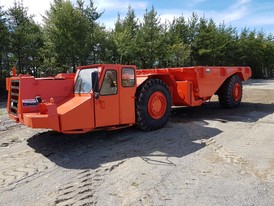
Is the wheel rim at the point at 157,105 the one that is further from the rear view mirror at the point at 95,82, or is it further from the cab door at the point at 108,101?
the rear view mirror at the point at 95,82

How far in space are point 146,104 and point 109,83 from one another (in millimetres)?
1160

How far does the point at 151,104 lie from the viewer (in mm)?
7277

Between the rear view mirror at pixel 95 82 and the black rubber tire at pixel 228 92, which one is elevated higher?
the rear view mirror at pixel 95 82

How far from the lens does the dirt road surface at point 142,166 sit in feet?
13.1

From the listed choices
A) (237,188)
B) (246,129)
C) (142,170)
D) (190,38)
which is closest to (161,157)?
(142,170)

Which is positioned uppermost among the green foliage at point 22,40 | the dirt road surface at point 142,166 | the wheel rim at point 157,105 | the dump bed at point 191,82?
the green foliage at point 22,40

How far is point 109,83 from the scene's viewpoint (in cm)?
635

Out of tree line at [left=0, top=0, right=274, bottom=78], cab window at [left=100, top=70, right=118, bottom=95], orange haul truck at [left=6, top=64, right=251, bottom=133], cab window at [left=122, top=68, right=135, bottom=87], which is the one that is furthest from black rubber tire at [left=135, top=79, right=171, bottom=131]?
tree line at [left=0, top=0, right=274, bottom=78]

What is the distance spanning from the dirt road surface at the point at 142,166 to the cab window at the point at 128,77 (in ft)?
3.92

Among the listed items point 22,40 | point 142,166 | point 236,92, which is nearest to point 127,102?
point 142,166

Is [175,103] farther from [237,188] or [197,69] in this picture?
[237,188]

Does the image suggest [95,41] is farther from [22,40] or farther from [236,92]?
[236,92]

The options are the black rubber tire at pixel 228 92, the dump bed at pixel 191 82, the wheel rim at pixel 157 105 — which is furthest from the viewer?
the black rubber tire at pixel 228 92

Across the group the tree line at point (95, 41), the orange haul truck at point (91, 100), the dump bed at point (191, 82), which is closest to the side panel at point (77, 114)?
the orange haul truck at point (91, 100)
